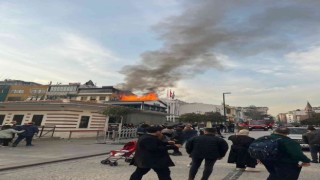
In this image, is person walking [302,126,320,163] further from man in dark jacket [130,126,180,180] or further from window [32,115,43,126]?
window [32,115,43,126]

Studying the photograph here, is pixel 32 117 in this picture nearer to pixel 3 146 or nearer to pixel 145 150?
pixel 3 146

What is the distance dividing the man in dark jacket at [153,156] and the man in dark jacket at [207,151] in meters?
1.37

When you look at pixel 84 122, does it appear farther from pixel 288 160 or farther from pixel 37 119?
pixel 288 160

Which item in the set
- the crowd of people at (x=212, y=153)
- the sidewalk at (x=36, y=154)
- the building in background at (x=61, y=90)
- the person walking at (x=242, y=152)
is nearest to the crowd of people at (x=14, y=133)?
the sidewalk at (x=36, y=154)

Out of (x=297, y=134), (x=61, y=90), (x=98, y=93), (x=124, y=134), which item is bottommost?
(x=124, y=134)

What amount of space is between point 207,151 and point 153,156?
1.71 meters

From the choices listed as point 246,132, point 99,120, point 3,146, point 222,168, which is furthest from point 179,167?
point 99,120

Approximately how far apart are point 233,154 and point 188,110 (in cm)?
10083

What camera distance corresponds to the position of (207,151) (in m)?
6.88

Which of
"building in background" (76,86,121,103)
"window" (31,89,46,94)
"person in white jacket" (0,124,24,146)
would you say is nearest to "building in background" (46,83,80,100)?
"window" (31,89,46,94)

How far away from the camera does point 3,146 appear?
1655 cm

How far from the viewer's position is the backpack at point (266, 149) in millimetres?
5047

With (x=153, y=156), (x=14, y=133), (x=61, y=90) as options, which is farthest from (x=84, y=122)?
(x=61, y=90)

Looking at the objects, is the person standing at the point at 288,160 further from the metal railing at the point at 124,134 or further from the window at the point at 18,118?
the window at the point at 18,118
